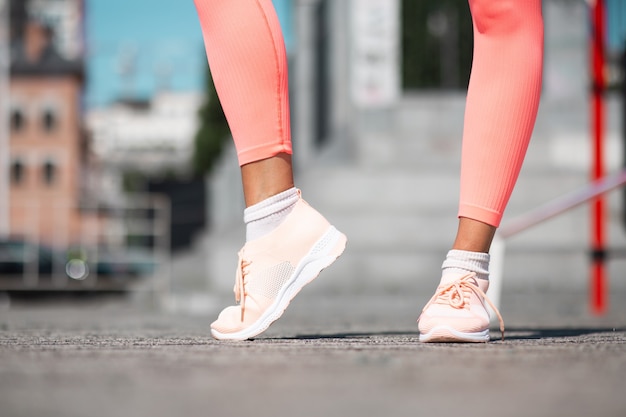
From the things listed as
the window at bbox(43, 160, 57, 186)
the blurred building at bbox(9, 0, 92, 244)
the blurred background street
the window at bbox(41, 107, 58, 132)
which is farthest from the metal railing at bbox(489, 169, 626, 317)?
the window at bbox(41, 107, 58, 132)

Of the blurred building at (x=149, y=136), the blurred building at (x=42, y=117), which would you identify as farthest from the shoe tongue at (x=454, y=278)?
the blurred building at (x=149, y=136)

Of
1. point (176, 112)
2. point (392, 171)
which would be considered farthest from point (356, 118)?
point (176, 112)

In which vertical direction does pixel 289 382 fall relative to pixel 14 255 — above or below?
above

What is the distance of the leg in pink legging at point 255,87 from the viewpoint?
1907 mm

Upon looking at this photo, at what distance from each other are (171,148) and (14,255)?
76.3 m

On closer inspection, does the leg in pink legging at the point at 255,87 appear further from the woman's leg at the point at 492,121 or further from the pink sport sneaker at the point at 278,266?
the woman's leg at the point at 492,121

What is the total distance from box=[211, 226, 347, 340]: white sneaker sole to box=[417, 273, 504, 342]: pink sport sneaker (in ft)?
0.78

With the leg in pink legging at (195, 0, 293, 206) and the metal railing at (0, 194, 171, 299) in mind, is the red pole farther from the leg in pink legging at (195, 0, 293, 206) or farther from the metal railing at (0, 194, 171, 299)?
the metal railing at (0, 194, 171, 299)

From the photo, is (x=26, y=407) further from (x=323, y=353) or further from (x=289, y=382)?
(x=323, y=353)

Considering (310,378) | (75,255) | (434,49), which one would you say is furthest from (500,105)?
(75,255)

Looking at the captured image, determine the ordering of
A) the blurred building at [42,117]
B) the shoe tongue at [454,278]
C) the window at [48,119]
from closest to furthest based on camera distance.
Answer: the shoe tongue at [454,278]
the blurred building at [42,117]
the window at [48,119]

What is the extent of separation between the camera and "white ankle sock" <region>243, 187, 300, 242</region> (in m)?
1.91

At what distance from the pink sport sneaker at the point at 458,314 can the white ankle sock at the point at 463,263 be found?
0.01 m

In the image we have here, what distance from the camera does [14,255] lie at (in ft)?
40.6
